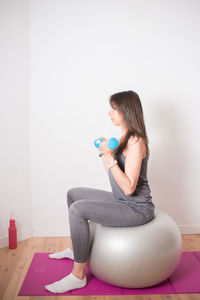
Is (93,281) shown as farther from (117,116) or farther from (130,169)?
(117,116)

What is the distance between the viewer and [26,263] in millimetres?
2172

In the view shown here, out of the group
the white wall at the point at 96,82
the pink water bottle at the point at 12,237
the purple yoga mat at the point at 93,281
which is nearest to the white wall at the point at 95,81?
the white wall at the point at 96,82

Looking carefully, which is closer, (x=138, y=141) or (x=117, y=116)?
(x=138, y=141)

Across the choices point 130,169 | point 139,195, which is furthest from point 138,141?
point 139,195

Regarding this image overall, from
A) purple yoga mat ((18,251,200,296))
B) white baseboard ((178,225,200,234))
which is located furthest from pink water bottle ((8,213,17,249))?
white baseboard ((178,225,200,234))

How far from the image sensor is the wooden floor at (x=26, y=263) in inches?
68.8

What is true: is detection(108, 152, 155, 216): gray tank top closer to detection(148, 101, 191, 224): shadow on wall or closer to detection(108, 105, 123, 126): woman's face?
detection(108, 105, 123, 126): woman's face

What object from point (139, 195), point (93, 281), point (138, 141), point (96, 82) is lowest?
point (93, 281)

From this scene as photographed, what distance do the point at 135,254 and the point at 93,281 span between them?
1.33ft

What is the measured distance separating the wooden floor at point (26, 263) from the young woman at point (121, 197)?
177 mm

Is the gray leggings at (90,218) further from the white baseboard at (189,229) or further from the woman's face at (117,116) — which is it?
the white baseboard at (189,229)

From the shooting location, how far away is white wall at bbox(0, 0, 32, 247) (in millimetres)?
2457

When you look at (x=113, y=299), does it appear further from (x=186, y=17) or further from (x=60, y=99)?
(x=186, y=17)

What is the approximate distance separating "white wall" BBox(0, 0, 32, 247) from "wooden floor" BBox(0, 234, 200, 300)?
166 mm
